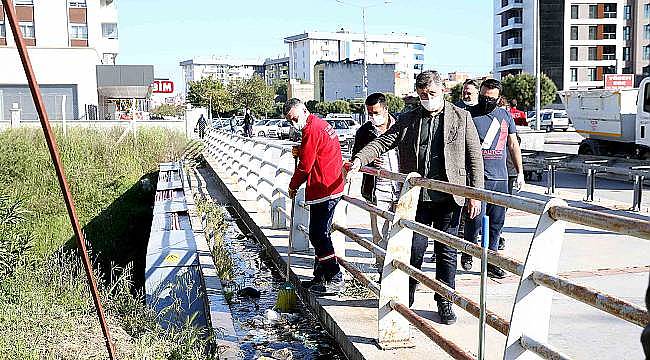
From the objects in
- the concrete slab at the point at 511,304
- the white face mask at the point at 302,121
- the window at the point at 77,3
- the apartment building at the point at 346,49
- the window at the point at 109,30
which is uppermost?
the apartment building at the point at 346,49

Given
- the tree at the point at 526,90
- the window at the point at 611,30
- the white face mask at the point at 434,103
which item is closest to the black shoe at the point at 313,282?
the white face mask at the point at 434,103

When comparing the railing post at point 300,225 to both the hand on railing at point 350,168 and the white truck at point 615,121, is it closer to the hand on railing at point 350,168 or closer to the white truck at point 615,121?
the hand on railing at point 350,168

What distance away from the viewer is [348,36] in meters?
189

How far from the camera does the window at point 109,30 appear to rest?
241 feet

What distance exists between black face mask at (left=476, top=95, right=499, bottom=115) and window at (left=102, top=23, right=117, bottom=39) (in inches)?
2753

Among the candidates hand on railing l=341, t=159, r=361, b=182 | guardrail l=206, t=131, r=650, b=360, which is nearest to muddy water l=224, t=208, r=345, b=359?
guardrail l=206, t=131, r=650, b=360

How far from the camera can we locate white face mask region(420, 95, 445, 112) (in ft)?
18.5

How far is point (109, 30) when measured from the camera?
7438cm

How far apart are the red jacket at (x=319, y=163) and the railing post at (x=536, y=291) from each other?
3.50m

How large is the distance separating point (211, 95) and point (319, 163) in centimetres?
7720

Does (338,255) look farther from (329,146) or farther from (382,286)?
(382,286)

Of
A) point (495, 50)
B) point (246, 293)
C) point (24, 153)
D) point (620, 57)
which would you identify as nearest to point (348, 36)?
point (495, 50)

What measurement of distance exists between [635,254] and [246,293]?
440 centimetres

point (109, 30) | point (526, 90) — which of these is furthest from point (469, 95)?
point (109, 30)
